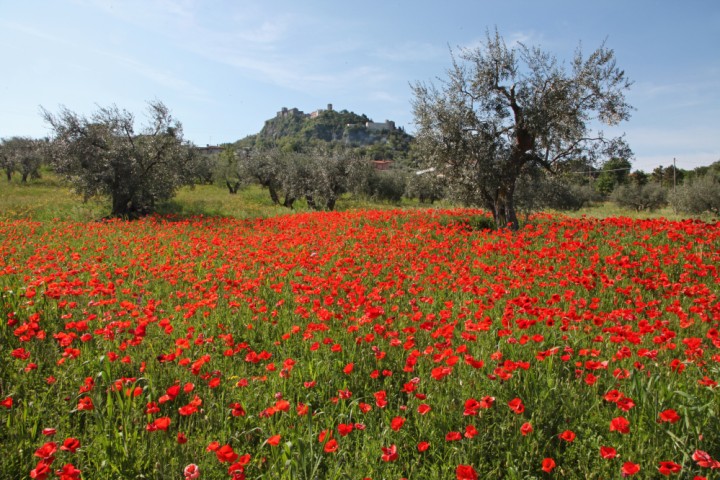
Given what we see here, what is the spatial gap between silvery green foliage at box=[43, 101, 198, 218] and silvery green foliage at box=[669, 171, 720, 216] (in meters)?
43.7

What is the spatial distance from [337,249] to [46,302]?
521 cm

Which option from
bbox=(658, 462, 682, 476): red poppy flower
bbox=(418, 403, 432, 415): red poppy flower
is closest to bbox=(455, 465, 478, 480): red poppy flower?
bbox=(418, 403, 432, 415): red poppy flower

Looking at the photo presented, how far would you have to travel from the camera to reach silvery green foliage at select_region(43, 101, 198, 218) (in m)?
20.1

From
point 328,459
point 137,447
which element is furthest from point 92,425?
point 328,459

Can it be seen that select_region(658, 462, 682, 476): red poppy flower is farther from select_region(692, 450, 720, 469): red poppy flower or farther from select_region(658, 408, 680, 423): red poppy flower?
select_region(658, 408, 680, 423): red poppy flower

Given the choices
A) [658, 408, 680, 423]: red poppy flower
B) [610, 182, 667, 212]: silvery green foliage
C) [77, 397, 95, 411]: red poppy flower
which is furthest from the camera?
[610, 182, 667, 212]: silvery green foliage

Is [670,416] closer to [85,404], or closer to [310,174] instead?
[85,404]

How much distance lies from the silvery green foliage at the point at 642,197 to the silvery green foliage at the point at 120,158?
5603 centimetres

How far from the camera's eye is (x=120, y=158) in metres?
20.5

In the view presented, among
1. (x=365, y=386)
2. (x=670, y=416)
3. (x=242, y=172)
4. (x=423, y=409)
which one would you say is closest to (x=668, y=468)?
(x=670, y=416)

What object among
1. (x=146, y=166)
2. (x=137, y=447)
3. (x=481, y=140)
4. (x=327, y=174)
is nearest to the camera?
(x=137, y=447)

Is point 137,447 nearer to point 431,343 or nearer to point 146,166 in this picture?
point 431,343

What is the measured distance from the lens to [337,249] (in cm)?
907

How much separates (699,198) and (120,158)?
4753 centimetres
